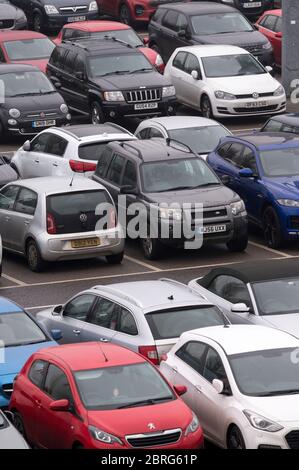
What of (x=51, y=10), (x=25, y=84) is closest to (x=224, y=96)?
(x=25, y=84)

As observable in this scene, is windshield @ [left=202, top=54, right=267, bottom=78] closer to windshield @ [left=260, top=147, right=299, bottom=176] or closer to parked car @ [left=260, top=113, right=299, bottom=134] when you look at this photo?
parked car @ [left=260, top=113, right=299, bottom=134]

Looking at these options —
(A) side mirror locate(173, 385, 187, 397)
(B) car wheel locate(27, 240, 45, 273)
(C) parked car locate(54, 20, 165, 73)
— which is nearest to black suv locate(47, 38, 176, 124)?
(C) parked car locate(54, 20, 165, 73)

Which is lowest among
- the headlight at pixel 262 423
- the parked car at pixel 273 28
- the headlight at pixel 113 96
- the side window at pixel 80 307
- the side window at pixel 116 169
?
the parked car at pixel 273 28

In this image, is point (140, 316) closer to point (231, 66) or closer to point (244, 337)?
point (244, 337)

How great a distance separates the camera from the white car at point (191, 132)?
28953 mm

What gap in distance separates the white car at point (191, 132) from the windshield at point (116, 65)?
4.34 m

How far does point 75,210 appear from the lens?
24594mm

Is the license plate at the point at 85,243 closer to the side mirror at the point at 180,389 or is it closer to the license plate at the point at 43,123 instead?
the license plate at the point at 43,123

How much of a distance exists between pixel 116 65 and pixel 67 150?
6.03 metres

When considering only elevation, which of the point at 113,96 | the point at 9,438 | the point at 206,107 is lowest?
the point at 206,107

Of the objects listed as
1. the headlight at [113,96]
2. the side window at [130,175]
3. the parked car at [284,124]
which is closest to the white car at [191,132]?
the parked car at [284,124]

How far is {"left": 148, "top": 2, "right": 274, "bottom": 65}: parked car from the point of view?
122 ft
